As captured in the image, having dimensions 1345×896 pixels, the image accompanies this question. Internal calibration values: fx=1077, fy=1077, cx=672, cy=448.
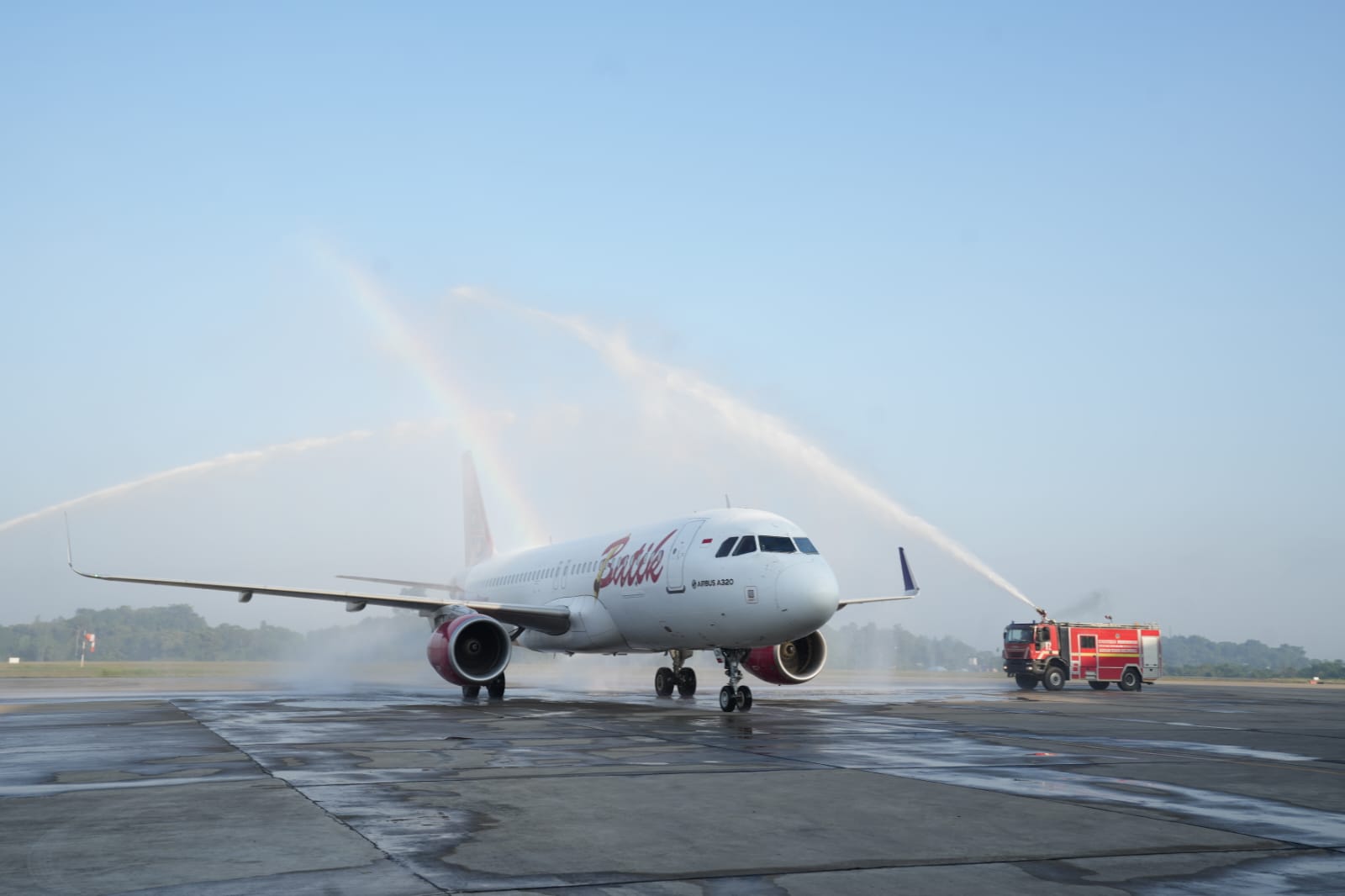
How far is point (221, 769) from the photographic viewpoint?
434 inches

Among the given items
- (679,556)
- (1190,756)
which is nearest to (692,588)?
(679,556)

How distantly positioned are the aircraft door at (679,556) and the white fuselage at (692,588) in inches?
0.9

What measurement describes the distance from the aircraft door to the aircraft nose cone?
10.2 ft

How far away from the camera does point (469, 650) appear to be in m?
26.6

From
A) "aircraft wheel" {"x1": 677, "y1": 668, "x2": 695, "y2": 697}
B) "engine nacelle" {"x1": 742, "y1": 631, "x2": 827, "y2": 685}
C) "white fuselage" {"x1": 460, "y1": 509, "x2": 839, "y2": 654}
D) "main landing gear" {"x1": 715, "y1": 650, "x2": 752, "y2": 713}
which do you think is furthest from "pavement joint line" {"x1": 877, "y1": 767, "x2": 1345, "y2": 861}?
"aircraft wheel" {"x1": 677, "y1": 668, "x2": 695, "y2": 697}

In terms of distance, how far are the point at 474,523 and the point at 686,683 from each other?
846 inches

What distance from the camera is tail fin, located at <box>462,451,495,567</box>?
46312 mm

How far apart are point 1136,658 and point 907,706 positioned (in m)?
19.2

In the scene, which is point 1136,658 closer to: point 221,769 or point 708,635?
point 708,635

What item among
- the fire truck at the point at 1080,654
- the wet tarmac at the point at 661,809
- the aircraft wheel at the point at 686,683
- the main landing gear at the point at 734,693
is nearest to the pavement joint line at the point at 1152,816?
the wet tarmac at the point at 661,809

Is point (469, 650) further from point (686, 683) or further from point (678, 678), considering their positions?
point (686, 683)

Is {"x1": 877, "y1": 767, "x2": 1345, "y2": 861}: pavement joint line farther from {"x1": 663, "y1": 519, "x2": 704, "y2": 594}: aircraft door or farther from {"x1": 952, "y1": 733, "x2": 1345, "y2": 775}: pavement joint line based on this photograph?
{"x1": 663, "y1": 519, "x2": 704, "y2": 594}: aircraft door

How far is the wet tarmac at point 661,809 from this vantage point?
6.12 m

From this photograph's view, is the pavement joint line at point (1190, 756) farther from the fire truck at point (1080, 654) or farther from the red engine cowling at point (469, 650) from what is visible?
the fire truck at point (1080, 654)
